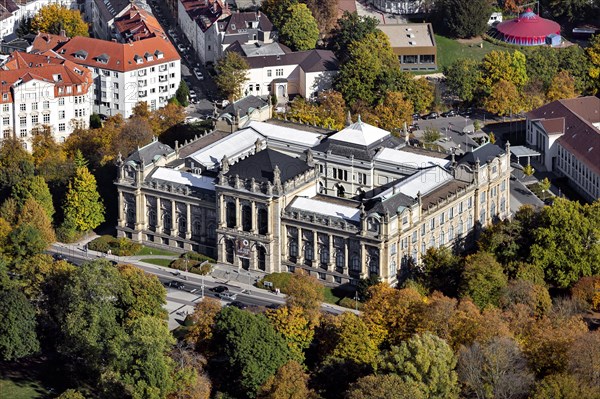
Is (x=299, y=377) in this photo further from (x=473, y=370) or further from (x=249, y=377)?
(x=473, y=370)

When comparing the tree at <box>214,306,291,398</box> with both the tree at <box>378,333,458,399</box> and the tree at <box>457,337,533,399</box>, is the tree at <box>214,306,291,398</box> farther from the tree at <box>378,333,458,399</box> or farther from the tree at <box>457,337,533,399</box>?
the tree at <box>457,337,533,399</box>

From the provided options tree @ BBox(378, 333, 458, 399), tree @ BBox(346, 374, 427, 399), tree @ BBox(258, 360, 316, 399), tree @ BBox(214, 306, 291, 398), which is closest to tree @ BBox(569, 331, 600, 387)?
tree @ BBox(378, 333, 458, 399)

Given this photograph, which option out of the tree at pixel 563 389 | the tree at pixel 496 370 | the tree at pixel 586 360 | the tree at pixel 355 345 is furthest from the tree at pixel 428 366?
the tree at pixel 586 360

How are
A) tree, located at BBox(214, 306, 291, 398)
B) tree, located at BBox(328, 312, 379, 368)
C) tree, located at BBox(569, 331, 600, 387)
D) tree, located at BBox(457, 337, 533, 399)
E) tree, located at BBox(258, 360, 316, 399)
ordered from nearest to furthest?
tree, located at BBox(569, 331, 600, 387) → tree, located at BBox(457, 337, 533, 399) → tree, located at BBox(258, 360, 316, 399) → tree, located at BBox(328, 312, 379, 368) → tree, located at BBox(214, 306, 291, 398)

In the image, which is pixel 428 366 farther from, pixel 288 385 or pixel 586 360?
Result: pixel 586 360

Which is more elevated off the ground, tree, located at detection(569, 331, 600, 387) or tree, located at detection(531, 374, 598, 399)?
tree, located at detection(569, 331, 600, 387)

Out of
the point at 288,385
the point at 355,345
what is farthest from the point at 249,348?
the point at 355,345

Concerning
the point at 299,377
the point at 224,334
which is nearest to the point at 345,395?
the point at 299,377
